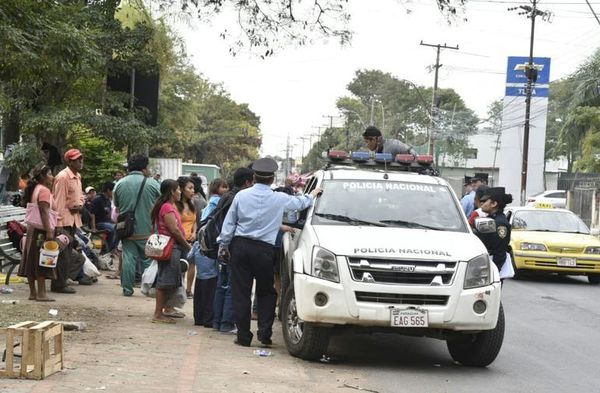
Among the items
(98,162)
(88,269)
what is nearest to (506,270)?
(88,269)

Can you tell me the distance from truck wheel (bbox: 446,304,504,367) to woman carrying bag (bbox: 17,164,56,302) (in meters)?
5.16

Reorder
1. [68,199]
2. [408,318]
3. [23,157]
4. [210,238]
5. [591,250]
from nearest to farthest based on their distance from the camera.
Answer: [408,318], [210,238], [68,199], [591,250], [23,157]

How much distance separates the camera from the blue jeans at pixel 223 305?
9.81 meters

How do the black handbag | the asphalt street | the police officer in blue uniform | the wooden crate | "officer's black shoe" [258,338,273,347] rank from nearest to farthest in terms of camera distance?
the wooden crate
the asphalt street
the police officer in blue uniform
"officer's black shoe" [258,338,273,347]
the black handbag

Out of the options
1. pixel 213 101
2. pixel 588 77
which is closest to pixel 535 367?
pixel 588 77

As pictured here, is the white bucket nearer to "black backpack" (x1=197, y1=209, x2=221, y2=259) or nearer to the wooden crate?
"black backpack" (x1=197, y1=209, x2=221, y2=259)

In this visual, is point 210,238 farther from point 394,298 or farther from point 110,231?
point 110,231

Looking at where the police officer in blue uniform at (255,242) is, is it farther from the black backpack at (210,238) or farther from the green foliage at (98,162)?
the green foliage at (98,162)

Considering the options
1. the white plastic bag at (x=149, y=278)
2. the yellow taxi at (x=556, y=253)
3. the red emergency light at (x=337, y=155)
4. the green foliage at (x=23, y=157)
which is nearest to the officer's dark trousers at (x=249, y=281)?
the white plastic bag at (x=149, y=278)

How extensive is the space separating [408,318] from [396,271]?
0.43 metres

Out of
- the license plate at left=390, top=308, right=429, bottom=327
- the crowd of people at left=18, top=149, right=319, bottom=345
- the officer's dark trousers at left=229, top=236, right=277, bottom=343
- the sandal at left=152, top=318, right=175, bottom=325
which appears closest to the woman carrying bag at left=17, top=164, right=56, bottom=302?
the crowd of people at left=18, top=149, right=319, bottom=345

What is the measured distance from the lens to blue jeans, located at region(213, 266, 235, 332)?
981 cm

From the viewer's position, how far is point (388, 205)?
363 inches

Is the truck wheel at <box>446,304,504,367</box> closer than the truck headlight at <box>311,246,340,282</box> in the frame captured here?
No
